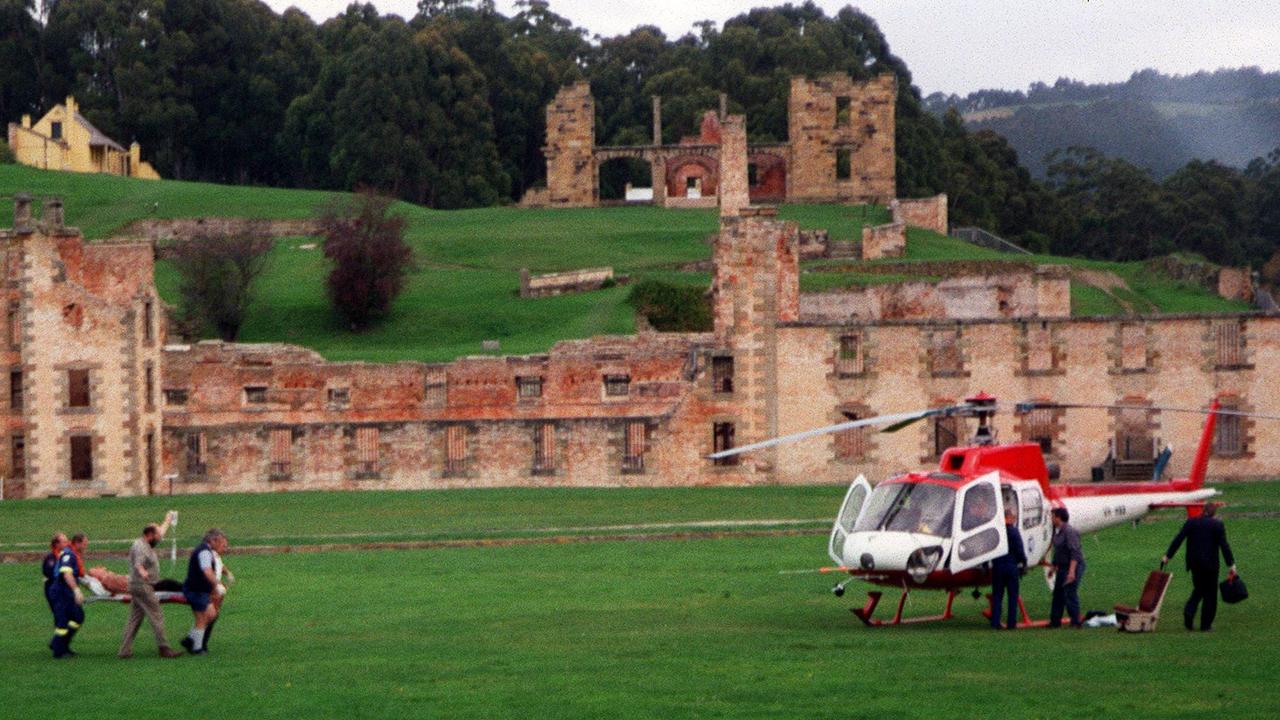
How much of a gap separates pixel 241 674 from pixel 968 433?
116ft

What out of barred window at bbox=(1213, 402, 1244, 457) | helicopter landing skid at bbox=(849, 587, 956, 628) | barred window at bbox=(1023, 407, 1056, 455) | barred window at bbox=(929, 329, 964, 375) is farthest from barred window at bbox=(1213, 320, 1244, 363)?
helicopter landing skid at bbox=(849, 587, 956, 628)

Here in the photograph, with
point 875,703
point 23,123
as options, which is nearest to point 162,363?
point 875,703

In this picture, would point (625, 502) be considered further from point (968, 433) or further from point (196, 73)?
point (196, 73)

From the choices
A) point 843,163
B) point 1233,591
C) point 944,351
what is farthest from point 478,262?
point 1233,591

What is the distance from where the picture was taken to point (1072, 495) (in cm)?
3072

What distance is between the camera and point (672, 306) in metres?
76.0

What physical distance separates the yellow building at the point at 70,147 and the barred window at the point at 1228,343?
73284mm

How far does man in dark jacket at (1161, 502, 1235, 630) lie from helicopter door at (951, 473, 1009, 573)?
2.37 metres

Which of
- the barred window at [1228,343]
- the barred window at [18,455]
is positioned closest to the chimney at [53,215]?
the barred window at [18,455]

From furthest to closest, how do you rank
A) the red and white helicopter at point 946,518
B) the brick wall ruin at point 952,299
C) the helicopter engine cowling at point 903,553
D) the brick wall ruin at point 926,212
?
the brick wall ruin at point 926,212
the brick wall ruin at point 952,299
the red and white helicopter at point 946,518
the helicopter engine cowling at point 903,553

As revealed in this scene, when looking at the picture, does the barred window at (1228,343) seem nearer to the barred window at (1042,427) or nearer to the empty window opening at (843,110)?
the barred window at (1042,427)

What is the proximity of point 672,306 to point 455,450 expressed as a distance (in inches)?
721

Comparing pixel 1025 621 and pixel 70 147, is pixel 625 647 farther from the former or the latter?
pixel 70 147

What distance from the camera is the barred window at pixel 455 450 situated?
193 ft
